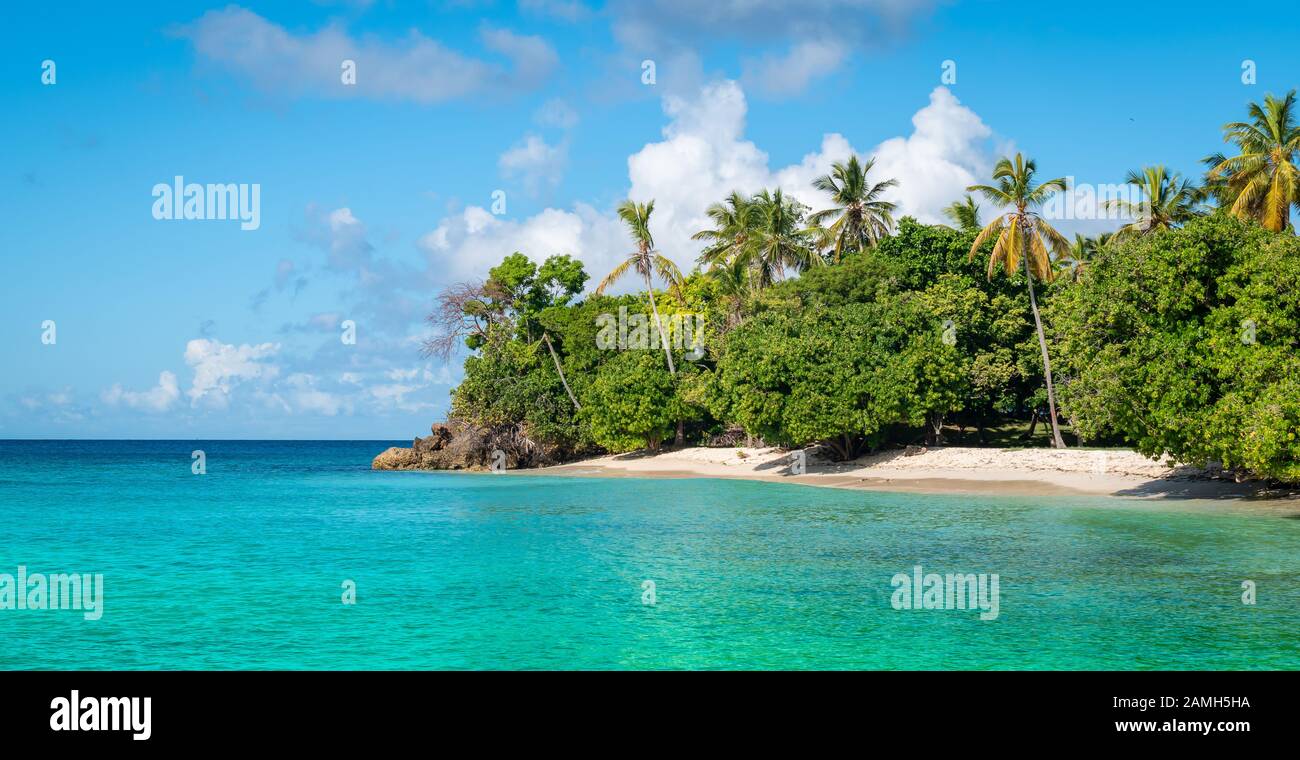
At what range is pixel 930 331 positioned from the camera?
43188 millimetres

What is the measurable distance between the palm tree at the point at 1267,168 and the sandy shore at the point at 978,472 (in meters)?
9.54

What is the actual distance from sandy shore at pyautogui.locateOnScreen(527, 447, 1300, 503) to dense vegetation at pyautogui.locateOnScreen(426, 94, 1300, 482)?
1507 mm

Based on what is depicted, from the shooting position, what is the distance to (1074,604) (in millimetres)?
14109

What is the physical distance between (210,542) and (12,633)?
11410 millimetres

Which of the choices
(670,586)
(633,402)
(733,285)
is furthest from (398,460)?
(670,586)

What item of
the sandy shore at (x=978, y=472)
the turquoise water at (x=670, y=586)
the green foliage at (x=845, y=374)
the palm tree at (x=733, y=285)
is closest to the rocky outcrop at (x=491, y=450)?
the sandy shore at (x=978, y=472)

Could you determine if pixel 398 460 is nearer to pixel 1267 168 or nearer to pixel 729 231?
pixel 729 231

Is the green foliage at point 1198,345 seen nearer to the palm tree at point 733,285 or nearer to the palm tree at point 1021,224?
the palm tree at point 1021,224

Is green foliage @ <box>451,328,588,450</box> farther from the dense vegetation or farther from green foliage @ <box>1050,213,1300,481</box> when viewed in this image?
green foliage @ <box>1050,213,1300,481</box>

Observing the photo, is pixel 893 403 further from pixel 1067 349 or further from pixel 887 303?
pixel 1067 349

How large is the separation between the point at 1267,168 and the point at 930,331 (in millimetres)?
14355

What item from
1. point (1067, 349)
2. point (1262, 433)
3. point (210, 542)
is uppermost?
point (1067, 349)

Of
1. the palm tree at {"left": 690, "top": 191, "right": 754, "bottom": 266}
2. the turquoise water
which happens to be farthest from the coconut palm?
the turquoise water
